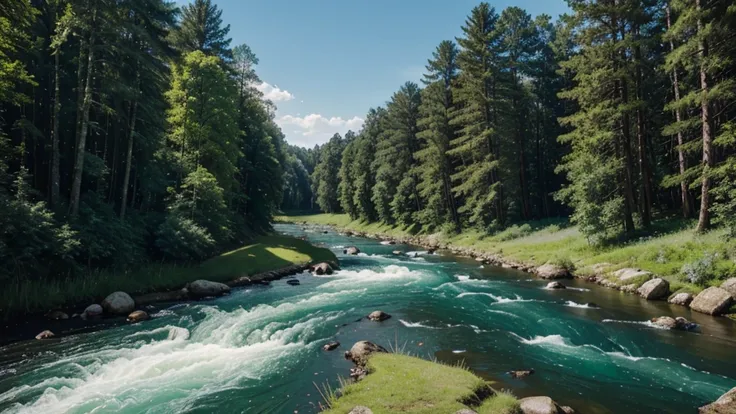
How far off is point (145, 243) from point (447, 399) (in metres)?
21.7

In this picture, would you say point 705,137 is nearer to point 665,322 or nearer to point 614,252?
point 614,252

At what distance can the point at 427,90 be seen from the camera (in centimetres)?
5291

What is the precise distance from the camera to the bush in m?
17.9

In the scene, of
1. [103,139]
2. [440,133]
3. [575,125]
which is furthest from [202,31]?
[575,125]

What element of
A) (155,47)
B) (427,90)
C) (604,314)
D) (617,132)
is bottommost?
(604,314)

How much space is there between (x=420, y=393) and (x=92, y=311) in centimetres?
1605

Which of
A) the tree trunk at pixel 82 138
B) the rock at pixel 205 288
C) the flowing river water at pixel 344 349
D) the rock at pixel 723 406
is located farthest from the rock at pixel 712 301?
the tree trunk at pixel 82 138

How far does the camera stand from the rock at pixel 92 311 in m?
16.9

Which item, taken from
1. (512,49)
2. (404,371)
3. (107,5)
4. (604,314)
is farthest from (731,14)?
(107,5)

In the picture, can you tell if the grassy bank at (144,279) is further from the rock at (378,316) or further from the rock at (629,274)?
the rock at (629,274)

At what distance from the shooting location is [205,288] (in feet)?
72.3

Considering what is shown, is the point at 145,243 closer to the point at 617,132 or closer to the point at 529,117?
the point at 617,132

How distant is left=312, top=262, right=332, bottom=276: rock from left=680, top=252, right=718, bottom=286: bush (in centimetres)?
2156

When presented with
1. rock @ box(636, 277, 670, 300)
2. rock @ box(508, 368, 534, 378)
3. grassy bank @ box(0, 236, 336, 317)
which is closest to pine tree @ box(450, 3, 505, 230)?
grassy bank @ box(0, 236, 336, 317)
